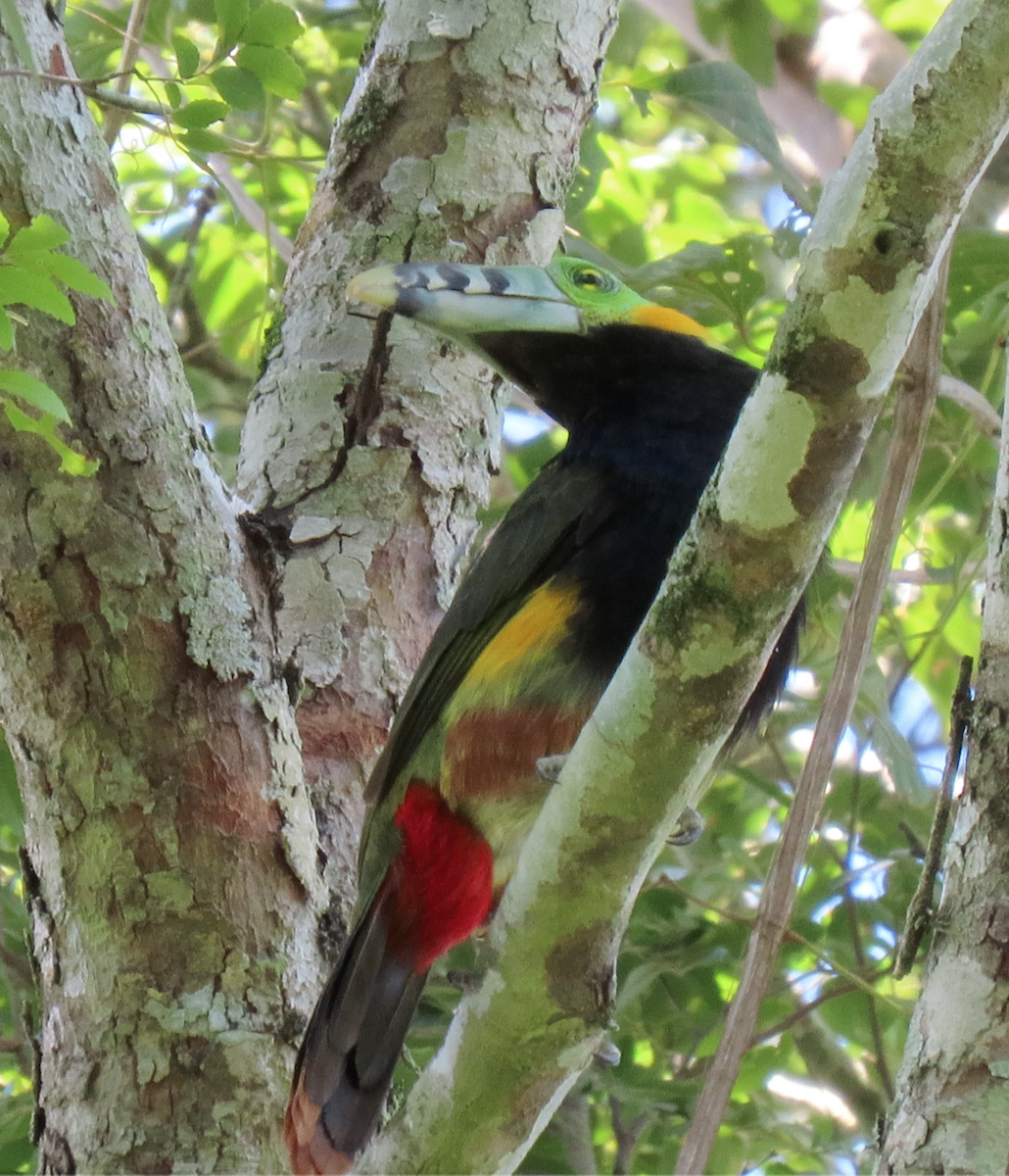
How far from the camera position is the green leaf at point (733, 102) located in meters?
2.91

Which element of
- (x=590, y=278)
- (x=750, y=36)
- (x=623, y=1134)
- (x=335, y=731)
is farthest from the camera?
(x=750, y=36)

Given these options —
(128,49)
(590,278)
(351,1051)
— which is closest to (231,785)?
(351,1051)

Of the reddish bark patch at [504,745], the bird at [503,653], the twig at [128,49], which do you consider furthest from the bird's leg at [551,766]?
the twig at [128,49]

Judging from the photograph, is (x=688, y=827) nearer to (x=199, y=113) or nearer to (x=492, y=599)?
(x=492, y=599)

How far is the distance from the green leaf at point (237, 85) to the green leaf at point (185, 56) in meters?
0.06

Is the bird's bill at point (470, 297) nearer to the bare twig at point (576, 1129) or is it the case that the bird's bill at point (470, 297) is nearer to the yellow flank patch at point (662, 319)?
the yellow flank patch at point (662, 319)

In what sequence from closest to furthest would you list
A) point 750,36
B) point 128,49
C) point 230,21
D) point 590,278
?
point 230,21
point 128,49
point 590,278
point 750,36

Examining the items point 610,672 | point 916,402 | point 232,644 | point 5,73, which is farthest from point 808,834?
point 5,73

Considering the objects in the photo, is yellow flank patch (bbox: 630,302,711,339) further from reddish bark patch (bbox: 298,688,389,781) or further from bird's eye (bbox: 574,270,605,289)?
reddish bark patch (bbox: 298,688,389,781)

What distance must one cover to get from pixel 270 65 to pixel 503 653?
0.87 meters

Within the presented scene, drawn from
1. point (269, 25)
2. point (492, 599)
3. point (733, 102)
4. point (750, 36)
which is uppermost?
point (750, 36)

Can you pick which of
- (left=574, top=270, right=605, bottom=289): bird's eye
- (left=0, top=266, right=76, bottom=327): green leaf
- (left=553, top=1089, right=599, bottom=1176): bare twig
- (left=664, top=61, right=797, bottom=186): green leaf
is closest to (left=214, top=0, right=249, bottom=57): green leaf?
(left=0, top=266, right=76, bottom=327): green leaf

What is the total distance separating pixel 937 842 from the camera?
1.64m

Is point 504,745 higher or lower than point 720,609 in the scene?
lower
